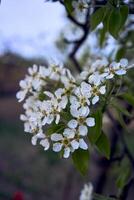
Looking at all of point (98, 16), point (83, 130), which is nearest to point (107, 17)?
point (98, 16)

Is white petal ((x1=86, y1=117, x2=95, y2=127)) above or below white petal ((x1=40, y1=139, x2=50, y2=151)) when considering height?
below

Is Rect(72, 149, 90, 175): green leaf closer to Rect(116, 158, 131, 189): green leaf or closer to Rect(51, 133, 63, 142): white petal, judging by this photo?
Rect(51, 133, 63, 142): white petal

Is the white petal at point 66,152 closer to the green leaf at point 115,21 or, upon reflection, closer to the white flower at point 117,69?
the white flower at point 117,69

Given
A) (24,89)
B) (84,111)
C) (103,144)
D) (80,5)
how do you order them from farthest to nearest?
(24,89), (80,5), (103,144), (84,111)

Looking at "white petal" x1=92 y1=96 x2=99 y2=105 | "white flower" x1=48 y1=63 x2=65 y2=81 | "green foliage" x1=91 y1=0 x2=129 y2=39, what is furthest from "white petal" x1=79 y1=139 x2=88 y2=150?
"white flower" x1=48 y1=63 x2=65 y2=81

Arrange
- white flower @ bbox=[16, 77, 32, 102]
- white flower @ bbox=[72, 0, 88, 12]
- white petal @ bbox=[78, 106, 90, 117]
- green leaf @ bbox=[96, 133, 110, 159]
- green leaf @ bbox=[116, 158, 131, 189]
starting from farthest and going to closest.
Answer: green leaf @ bbox=[116, 158, 131, 189] < white flower @ bbox=[16, 77, 32, 102] < white flower @ bbox=[72, 0, 88, 12] < green leaf @ bbox=[96, 133, 110, 159] < white petal @ bbox=[78, 106, 90, 117]

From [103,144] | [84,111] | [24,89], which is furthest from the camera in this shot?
[24,89]

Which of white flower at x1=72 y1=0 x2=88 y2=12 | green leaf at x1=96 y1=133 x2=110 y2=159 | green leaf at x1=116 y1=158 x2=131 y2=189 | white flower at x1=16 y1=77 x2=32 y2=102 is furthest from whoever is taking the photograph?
green leaf at x1=116 y1=158 x2=131 y2=189

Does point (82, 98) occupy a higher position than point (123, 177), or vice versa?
point (82, 98)

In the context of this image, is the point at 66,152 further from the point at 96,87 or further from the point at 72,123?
the point at 96,87

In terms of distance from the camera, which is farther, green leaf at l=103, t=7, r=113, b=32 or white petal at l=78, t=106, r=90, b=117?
green leaf at l=103, t=7, r=113, b=32

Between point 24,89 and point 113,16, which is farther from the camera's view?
point 24,89

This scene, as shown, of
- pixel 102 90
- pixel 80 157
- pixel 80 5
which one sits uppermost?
pixel 80 5
